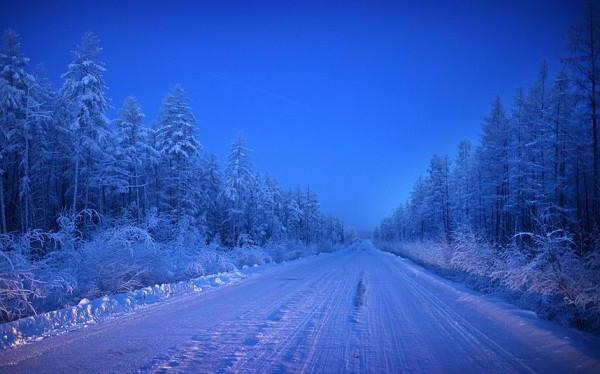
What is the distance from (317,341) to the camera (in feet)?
17.0

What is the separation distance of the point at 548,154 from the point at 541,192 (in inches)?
130

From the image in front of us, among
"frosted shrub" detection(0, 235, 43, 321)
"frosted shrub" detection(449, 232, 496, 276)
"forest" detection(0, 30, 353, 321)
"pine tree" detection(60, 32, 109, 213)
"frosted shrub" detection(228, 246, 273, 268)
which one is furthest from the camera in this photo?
"frosted shrub" detection(228, 246, 273, 268)

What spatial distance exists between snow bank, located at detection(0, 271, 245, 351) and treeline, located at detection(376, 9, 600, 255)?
15.1m

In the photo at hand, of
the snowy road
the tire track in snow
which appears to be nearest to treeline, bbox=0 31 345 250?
the snowy road

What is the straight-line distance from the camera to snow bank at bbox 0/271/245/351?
5198 mm

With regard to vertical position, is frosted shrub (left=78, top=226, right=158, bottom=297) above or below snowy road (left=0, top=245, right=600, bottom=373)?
above

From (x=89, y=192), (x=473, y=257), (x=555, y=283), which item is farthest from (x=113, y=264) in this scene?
(x=89, y=192)

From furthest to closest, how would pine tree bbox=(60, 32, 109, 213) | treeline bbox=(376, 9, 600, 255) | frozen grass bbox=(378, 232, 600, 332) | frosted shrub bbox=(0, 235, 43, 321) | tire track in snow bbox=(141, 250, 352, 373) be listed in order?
1. pine tree bbox=(60, 32, 109, 213)
2. treeline bbox=(376, 9, 600, 255)
3. frozen grass bbox=(378, 232, 600, 332)
4. frosted shrub bbox=(0, 235, 43, 321)
5. tire track in snow bbox=(141, 250, 352, 373)

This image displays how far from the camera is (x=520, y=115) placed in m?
29.3

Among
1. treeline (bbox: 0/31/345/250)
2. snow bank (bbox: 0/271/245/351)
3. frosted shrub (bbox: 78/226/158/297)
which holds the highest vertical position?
treeline (bbox: 0/31/345/250)

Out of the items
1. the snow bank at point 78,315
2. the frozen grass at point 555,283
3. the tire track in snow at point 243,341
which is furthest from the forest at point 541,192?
the snow bank at point 78,315

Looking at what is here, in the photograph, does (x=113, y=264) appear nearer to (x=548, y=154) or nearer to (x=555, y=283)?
(x=555, y=283)

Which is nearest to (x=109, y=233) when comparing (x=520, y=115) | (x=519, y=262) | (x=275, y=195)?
(x=519, y=262)

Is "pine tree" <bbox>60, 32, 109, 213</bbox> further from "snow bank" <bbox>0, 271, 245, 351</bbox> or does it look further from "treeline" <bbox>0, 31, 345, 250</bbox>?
"snow bank" <bbox>0, 271, 245, 351</bbox>
